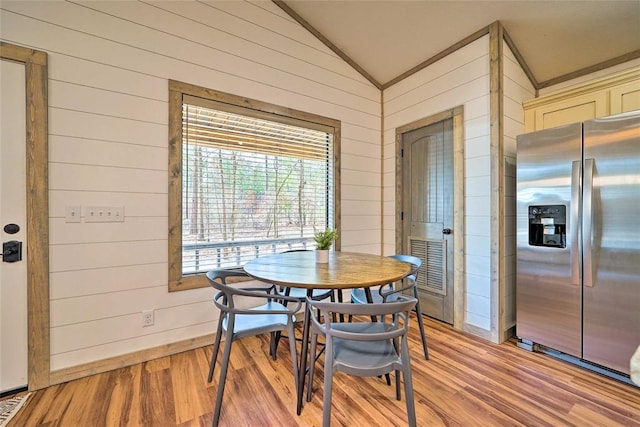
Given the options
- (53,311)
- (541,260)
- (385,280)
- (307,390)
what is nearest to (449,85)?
(541,260)

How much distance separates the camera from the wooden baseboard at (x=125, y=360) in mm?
1932

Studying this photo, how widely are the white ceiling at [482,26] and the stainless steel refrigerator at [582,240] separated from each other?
1.04 metres

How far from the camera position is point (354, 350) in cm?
143

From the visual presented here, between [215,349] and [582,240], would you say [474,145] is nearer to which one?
[582,240]

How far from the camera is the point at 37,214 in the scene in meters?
1.84

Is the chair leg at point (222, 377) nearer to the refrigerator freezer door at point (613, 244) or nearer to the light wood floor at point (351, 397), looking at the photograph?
the light wood floor at point (351, 397)

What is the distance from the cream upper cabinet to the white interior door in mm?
4279

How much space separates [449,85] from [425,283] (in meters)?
2.20

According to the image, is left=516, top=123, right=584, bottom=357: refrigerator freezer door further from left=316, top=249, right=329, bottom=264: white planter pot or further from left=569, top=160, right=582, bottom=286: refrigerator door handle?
left=316, top=249, right=329, bottom=264: white planter pot

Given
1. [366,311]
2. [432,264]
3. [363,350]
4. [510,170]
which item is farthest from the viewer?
[432,264]

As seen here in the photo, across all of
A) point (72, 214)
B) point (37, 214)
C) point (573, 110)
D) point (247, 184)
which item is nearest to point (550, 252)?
point (573, 110)

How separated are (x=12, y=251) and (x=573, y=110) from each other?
468 centimetres

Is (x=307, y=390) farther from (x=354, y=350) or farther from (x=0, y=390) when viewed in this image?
(x=0, y=390)

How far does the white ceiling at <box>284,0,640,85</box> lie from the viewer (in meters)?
2.29
